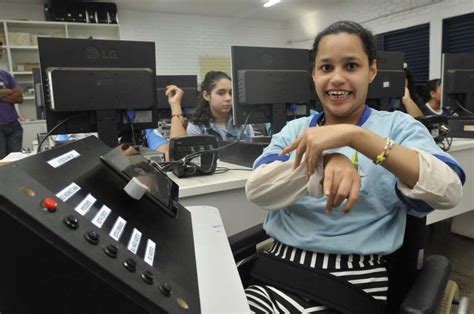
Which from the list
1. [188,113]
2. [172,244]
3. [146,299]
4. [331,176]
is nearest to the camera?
[146,299]

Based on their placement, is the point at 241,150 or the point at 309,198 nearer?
the point at 309,198

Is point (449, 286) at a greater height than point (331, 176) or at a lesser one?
lesser

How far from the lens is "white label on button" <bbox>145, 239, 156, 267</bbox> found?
1.46 ft

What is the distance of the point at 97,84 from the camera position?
1.47 metres

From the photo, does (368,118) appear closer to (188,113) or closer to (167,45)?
(188,113)

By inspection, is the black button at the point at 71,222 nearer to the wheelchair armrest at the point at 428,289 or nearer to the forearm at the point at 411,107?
the wheelchair armrest at the point at 428,289

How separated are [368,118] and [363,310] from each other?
46 centimetres

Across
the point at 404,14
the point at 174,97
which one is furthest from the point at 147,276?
the point at 404,14

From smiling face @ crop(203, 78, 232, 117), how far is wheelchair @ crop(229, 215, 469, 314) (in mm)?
1411

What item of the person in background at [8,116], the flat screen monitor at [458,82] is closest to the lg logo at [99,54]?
the flat screen monitor at [458,82]

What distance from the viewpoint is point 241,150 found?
1.61 meters

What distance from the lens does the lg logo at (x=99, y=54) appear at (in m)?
1.50

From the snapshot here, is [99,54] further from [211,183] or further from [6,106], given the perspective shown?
[6,106]

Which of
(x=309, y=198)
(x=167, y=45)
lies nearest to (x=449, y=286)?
(x=309, y=198)
